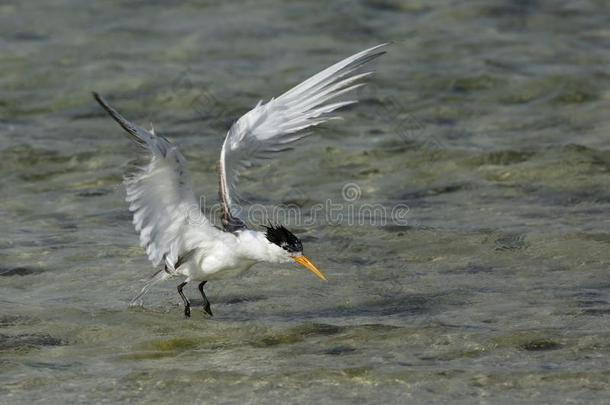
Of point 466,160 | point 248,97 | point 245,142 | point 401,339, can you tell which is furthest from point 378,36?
point 401,339

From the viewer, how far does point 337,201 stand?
8609mm

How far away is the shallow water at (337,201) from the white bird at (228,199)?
34 centimetres

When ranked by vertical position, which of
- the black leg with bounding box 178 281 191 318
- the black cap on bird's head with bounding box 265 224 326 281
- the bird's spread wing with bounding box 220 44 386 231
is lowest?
the black leg with bounding box 178 281 191 318

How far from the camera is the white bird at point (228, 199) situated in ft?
20.1

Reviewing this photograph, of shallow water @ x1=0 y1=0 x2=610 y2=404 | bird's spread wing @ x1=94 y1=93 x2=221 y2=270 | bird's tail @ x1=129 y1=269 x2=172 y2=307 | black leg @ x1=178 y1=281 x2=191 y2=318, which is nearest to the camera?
shallow water @ x1=0 y1=0 x2=610 y2=404

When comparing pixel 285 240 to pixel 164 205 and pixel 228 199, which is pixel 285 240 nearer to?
pixel 228 199

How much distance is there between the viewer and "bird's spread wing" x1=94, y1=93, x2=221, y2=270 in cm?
584

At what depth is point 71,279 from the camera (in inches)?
280

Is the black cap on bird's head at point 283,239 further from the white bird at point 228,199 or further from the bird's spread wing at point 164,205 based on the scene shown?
the bird's spread wing at point 164,205

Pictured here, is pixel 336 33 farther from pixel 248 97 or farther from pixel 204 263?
pixel 204 263

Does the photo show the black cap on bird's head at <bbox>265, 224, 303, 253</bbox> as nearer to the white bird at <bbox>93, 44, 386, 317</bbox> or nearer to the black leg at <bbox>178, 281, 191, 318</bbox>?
the white bird at <bbox>93, 44, 386, 317</bbox>

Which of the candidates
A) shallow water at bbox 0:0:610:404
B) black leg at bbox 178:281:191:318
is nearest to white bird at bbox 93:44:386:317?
black leg at bbox 178:281:191:318

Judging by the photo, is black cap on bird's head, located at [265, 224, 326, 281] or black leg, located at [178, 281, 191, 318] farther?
black leg, located at [178, 281, 191, 318]

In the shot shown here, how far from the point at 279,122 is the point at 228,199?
0.57m
